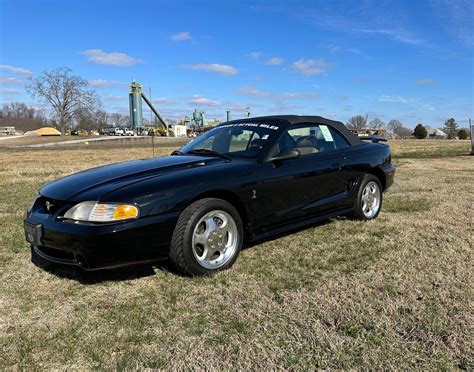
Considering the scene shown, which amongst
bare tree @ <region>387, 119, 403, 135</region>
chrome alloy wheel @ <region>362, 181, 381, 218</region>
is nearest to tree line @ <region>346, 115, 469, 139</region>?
bare tree @ <region>387, 119, 403, 135</region>

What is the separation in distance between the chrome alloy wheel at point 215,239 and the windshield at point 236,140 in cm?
79

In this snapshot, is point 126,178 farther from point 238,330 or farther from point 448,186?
point 448,186

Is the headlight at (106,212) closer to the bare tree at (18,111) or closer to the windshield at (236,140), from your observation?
the windshield at (236,140)

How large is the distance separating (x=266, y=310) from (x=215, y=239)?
86cm

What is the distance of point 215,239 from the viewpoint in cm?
336

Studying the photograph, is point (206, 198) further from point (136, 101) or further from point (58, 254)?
point (136, 101)

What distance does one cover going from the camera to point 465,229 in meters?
4.53

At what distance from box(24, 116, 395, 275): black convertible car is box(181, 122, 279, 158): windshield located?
13 mm

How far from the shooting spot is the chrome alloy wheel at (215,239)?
3289 mm

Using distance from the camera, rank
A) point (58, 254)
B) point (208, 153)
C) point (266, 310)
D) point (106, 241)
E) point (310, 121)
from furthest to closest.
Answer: point (310, 121)
point (208, 153)
point (58, 254)
point (106, 241)
point (266, 310)

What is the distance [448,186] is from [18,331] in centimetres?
747

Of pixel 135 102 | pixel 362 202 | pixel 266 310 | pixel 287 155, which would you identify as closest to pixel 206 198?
pixel 287 155

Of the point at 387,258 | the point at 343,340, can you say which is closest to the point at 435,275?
the point at 387,258

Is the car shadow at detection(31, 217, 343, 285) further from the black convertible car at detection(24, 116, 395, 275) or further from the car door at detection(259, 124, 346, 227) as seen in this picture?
the car door at detection(259, 124, 346, 227)
